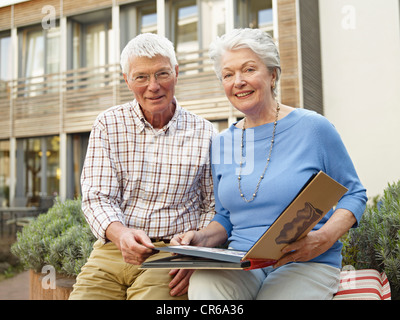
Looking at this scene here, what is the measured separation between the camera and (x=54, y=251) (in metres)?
2.05

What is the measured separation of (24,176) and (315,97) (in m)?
3.97

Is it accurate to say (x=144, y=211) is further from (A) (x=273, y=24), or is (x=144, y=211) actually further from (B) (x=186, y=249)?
(A) (x=273, y=24)

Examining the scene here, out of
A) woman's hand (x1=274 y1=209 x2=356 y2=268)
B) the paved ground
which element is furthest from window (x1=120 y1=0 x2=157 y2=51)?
woman's hand (x1=274 y1=209 x2=356 y2=268)

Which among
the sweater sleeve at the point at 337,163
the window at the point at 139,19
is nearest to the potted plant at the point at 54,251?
the sweater sleeve at the point at 337,163

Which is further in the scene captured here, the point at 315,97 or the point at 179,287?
the point at 315,97

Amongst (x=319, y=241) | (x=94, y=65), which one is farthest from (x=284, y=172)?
(x=94, y=65)

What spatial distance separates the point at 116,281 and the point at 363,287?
78 cm

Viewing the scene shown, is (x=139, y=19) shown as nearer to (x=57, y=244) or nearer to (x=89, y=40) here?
(x=89, y=40)

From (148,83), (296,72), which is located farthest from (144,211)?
(296,72)

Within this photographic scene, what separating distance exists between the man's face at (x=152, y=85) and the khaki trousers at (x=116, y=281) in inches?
18.5

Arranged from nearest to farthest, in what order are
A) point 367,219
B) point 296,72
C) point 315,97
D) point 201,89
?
point 367,219
point 315,97
point 296,72
point 201,89

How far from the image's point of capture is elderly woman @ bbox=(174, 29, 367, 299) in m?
1.13

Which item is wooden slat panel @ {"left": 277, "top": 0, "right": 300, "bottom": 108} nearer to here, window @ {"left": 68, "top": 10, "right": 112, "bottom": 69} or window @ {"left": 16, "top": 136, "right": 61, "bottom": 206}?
window @ {"left": 68, "top": 10, "right": 112, "bottom": 69}
